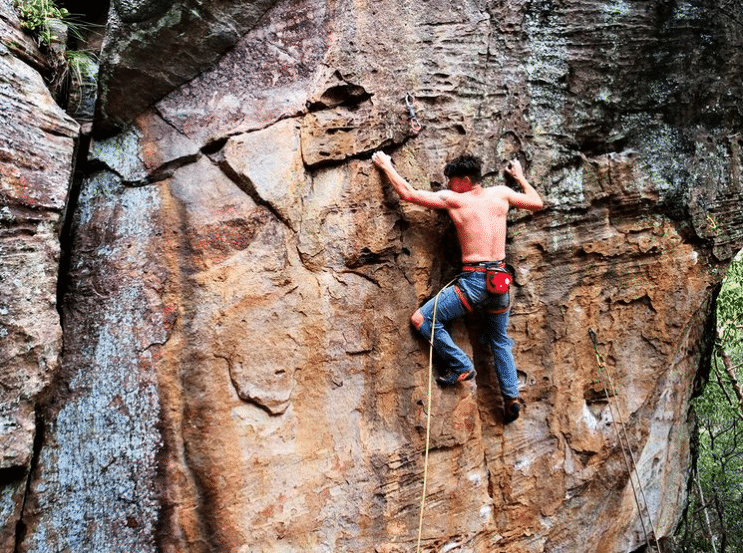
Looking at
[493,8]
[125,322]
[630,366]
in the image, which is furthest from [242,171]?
[630,366]

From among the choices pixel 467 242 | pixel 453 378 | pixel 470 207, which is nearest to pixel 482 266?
pixel 467 242

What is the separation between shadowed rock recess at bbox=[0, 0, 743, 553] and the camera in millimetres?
3975

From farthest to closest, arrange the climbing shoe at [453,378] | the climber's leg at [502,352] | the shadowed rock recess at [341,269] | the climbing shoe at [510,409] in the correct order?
→ 1. the climbing shoe at [510,409]
2. the climber's leg at [502,352]
3. the climbing shoe at [453,378]
4. the shadowed rock recess at [341,269]

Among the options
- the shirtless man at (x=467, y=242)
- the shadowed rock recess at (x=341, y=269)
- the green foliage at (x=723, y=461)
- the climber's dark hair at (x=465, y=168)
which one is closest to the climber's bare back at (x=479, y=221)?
the shirtless man at (x=467, y=242)

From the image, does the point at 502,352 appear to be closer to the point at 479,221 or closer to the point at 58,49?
the point at 479,221

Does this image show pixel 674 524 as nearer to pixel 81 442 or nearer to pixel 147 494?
pixel 147 494

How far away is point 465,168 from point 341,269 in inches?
49.4

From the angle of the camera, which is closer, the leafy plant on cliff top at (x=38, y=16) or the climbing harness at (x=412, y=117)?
the leafy plant on cliff top at (x=38, y=16)

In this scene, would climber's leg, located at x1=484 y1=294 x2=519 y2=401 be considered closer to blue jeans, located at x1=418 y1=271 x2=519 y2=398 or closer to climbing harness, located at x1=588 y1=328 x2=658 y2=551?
blue jeans, located at x1=418 y1=271 x2=519 y2=398

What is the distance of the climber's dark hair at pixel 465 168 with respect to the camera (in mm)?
4598

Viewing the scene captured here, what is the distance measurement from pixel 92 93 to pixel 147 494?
3.20 meters

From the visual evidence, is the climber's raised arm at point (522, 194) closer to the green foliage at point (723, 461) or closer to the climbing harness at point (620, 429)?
the climbing harness at point (620, 429)

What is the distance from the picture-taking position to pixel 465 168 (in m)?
4.60

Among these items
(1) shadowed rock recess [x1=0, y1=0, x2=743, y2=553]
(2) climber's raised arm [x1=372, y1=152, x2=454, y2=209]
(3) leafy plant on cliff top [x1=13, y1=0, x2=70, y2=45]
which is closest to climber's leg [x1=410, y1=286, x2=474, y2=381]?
(1) shadowed rock recess [x1=0, y1=0, x2=743, y2=553]
